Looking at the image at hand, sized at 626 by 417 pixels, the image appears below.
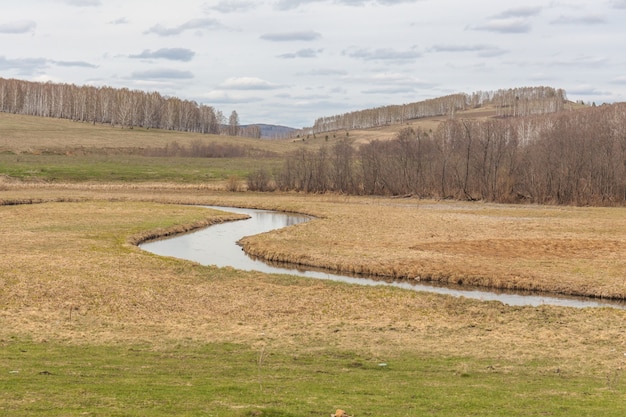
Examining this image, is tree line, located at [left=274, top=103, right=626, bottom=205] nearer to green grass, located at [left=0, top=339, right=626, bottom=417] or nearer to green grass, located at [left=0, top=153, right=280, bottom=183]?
green grass, located at [left=0, top=153, right=280, bottom=183]

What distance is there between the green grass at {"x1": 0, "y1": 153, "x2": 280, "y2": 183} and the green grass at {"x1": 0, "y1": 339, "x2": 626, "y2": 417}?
79940mm

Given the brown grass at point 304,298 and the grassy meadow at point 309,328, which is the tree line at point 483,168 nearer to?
the brown grass at point 304,298

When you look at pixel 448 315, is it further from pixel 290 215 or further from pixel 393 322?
pixel 290 215

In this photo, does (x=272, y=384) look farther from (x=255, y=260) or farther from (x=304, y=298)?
(x=255, y=260)

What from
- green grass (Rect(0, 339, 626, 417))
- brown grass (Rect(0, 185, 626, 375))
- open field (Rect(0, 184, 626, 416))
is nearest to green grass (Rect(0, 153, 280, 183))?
brown grass (Rect(0, 185, 626, 375))

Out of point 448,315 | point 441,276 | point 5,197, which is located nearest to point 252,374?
point 448,315

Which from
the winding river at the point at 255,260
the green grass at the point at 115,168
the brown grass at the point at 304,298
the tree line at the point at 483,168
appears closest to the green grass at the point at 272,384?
the brown grass at the point at 304,298

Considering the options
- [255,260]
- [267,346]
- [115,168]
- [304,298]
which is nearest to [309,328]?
[267,346]

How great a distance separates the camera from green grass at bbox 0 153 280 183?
316ft

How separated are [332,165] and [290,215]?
32.0 metres

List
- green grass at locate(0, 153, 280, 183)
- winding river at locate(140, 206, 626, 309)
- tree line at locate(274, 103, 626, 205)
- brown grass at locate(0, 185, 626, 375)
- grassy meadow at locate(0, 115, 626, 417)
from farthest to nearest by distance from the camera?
green grass at locate(0, 153, 280, 183)
tree line at locate(274, 103, 626, 205)
winding river at locate(140, 206, 626, 309)
brown grass at locate(0, 185, 626, 375)
grassy meadow at locate(0, 115, 626, 417)

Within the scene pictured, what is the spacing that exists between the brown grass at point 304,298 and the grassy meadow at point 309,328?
0.12m

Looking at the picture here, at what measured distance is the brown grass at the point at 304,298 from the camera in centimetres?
2097

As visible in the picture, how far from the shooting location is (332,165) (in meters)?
98.9
